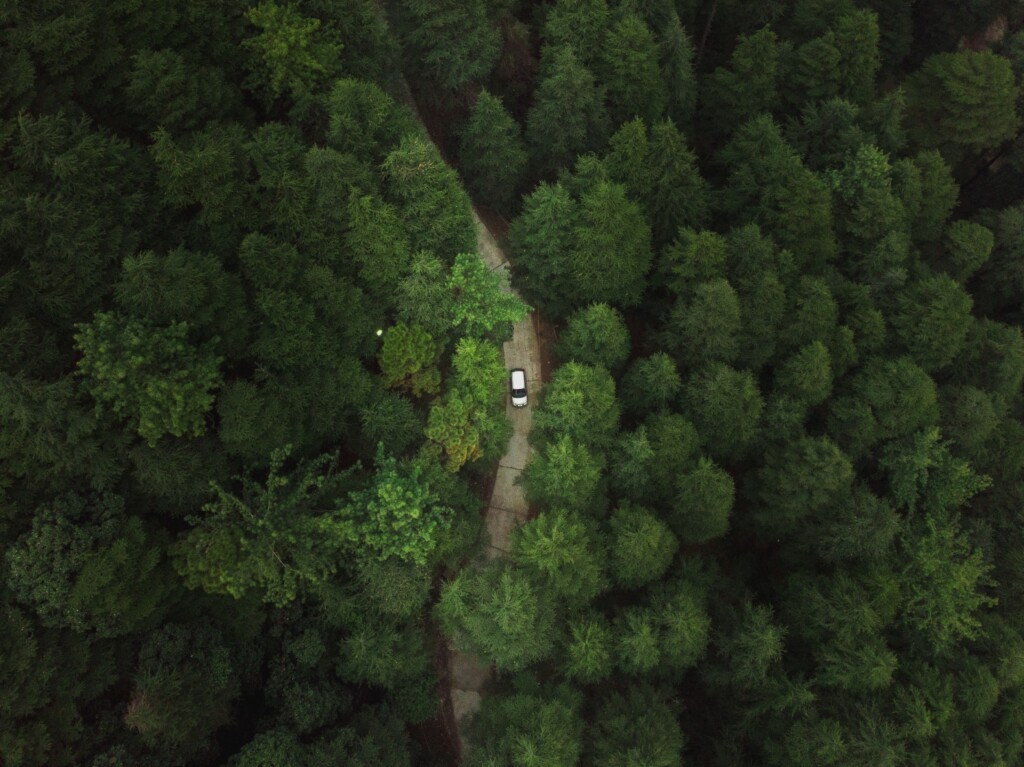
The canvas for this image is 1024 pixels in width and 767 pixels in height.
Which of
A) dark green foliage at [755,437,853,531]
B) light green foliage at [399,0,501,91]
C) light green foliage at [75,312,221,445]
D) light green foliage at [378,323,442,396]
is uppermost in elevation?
light green foliage at [399,0,501,91]

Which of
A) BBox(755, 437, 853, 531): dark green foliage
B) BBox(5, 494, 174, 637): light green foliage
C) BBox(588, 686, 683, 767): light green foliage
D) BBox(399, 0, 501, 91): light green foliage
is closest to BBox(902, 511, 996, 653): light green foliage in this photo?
BBox(755, 437, 853, 531): dark green foliage

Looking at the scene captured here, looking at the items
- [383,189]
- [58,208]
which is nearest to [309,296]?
[383,189]

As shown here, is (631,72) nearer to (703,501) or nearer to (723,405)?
(723,405)

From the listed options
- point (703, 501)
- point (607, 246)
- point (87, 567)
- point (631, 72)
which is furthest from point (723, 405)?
point (87, 567)

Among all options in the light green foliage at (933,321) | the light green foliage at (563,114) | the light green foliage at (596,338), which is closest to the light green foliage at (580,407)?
the light green foliage at (596,338)

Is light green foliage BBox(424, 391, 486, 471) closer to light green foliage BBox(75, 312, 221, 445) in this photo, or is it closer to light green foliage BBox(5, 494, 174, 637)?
light green foliage BBox(75, 312, 221, 445)
